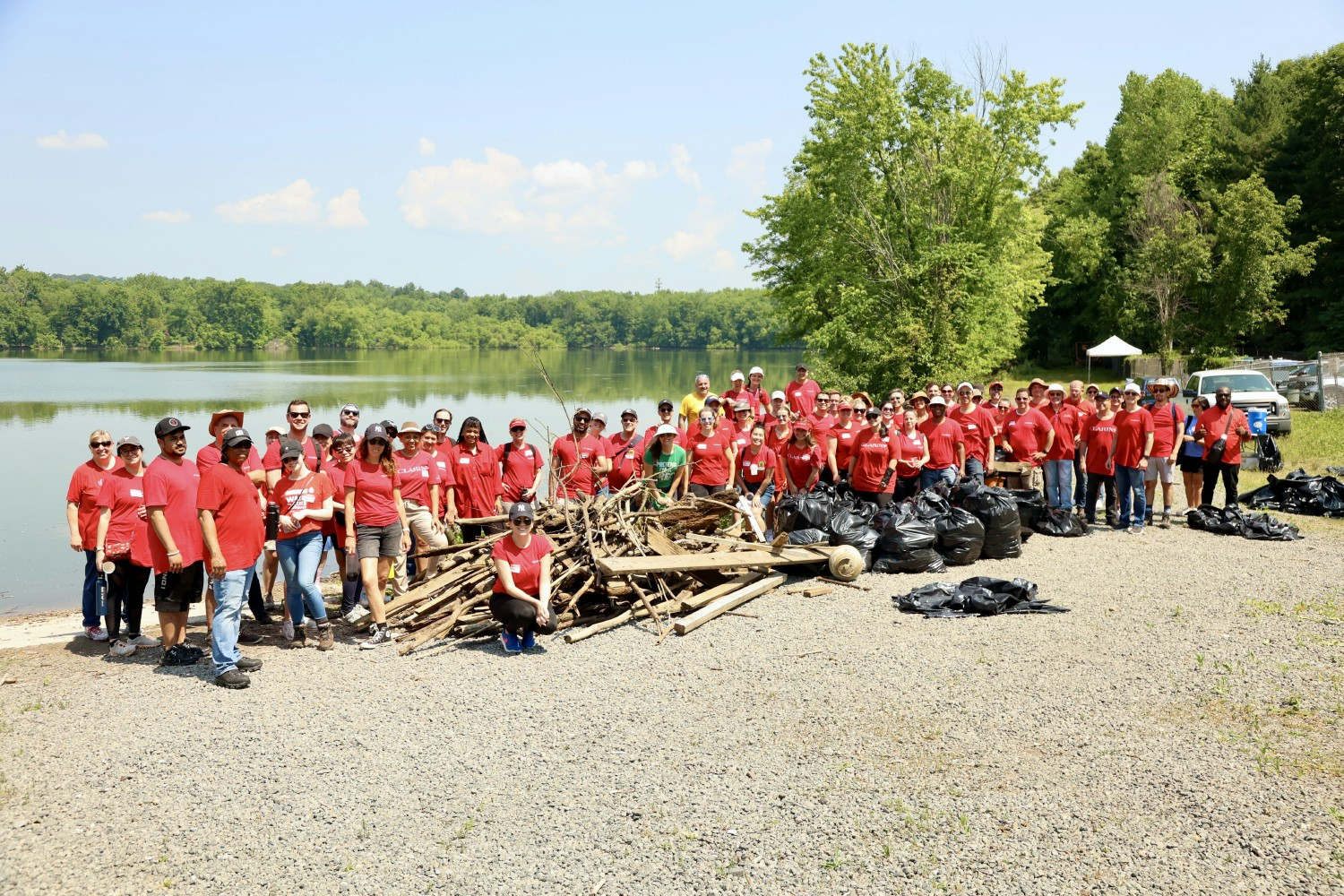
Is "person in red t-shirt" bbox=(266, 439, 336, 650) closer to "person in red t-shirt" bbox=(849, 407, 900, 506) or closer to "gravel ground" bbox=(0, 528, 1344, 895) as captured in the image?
"gravel ground" bbox=(0, 528, 1344, 895)

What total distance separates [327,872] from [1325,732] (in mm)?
5938

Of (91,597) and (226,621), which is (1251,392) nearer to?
(226,621)

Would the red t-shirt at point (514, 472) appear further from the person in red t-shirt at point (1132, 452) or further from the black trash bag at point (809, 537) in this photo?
the person in red t-shirt at point (1132, 452)

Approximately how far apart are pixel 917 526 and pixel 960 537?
0.51 m

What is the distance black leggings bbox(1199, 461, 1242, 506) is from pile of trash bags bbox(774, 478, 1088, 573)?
3603 millimetres

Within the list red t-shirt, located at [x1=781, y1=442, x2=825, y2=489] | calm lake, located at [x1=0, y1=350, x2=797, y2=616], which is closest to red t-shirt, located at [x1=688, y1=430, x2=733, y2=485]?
red t-shirt, located at [x1=781, y1=442, x2=825, y2=489]

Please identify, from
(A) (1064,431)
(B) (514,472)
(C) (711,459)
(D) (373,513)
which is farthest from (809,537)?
(D) (373,513)

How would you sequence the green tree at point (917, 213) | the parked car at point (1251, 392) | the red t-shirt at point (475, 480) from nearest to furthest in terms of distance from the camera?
1. the red t-shirt at point (475, 480)
2. the parked car at point (1251, 392)
3. the green tree at point (917, 213)

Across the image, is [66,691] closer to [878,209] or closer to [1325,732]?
[1325,732]

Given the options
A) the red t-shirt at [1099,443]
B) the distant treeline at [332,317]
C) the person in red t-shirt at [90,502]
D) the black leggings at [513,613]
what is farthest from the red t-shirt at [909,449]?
the distant treeline at [332,317]

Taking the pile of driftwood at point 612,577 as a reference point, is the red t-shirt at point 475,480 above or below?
above

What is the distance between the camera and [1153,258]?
3912 centimetres

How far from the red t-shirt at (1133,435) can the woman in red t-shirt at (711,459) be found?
522cm

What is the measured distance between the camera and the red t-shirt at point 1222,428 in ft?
40.2
